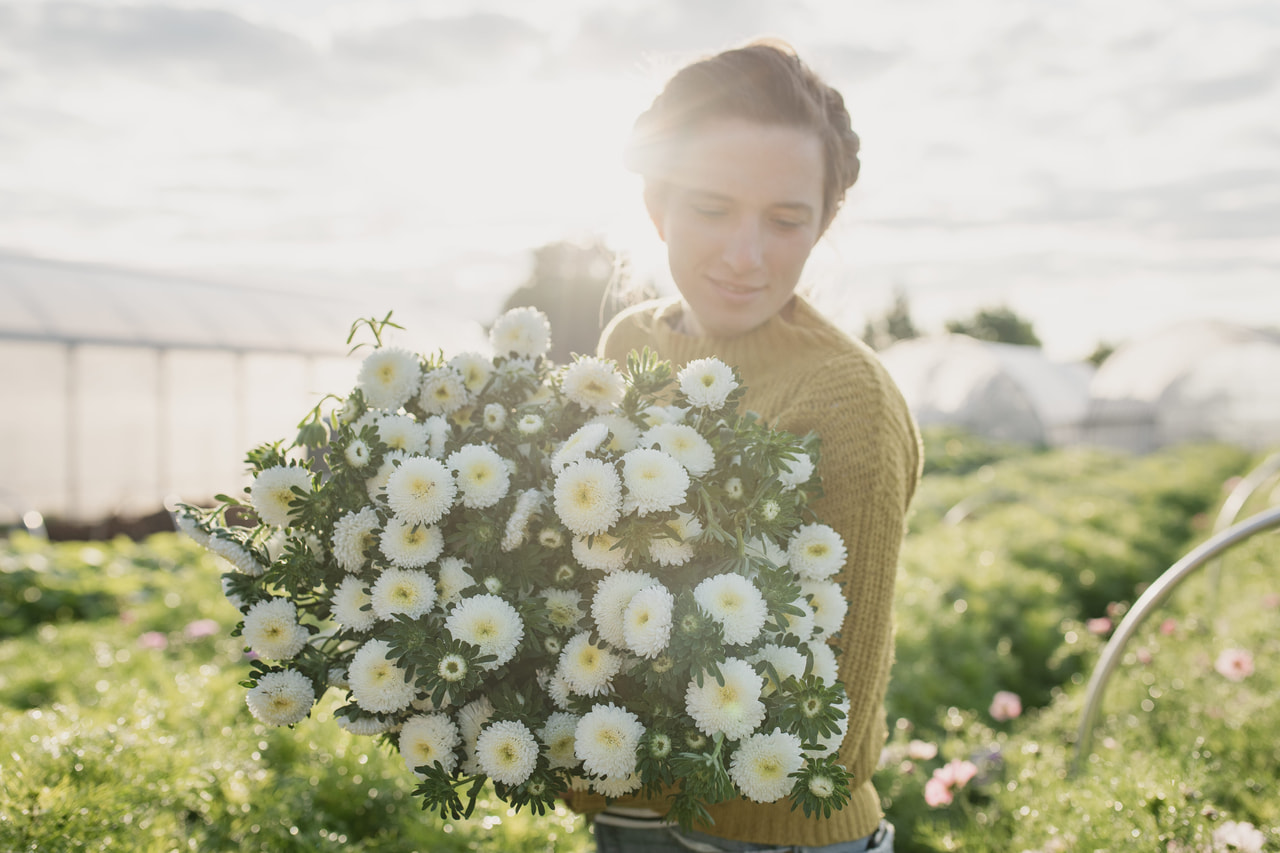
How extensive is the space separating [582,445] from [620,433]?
7cm

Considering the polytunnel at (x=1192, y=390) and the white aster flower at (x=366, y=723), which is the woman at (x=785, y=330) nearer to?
the white aster flower at (x=366, y=723)

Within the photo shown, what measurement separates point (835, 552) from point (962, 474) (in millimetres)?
15100

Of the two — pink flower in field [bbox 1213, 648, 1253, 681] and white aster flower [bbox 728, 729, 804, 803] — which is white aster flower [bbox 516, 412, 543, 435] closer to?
white aster flower [bbox 728, 729, 804, 803]

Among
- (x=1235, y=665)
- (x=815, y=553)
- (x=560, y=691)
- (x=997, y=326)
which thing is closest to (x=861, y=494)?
(x=815, y=553)

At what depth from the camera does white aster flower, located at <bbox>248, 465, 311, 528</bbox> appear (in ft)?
3.91

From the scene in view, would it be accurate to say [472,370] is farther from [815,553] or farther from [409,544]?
[815,553]

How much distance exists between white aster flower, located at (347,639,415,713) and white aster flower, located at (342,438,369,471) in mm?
243

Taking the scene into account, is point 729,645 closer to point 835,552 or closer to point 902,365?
point 835,552

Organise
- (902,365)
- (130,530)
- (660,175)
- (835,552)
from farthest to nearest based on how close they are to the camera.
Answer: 1. (902,365)
2. (130,530)
3. (660,175)
4. (835,552)

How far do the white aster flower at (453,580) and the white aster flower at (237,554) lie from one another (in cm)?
31

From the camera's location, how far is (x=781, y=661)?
1.04 metres

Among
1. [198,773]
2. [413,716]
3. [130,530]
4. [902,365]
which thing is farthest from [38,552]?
[902,365]

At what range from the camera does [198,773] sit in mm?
1966

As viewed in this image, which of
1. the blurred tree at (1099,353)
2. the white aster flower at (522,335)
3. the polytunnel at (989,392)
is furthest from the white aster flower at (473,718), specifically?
the blurred tree at (1099,353)
